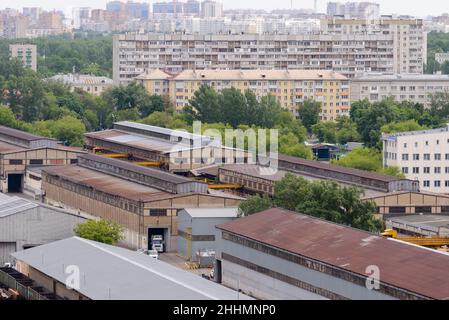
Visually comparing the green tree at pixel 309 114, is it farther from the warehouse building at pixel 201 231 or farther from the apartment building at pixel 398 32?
the warehouse building at pixel 201 231

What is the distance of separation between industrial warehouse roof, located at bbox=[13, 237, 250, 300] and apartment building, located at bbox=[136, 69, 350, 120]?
27935 mm

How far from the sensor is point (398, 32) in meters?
55.1

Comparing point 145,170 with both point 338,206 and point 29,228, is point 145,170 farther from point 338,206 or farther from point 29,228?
point 338,206

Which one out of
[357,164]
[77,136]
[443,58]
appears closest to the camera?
[357,164]

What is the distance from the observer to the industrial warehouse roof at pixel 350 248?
14.7 metres

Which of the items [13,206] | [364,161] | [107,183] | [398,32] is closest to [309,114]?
[398,32]

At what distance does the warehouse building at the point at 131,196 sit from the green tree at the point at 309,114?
16.7 metres

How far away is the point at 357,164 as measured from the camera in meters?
29.8

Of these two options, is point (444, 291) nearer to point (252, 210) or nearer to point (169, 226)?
point (252, 210)

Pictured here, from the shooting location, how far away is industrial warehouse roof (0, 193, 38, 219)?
20422 mm

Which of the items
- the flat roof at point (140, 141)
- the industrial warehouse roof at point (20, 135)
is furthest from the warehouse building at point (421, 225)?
the industrial warehouse roof at point (20, 135)

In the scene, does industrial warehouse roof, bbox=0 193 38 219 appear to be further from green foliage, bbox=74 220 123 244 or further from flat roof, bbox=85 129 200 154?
A: flat roof, bbox=85 129 200 154

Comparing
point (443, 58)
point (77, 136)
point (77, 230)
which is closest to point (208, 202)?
point (77, 230)

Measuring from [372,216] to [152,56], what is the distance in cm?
3287
